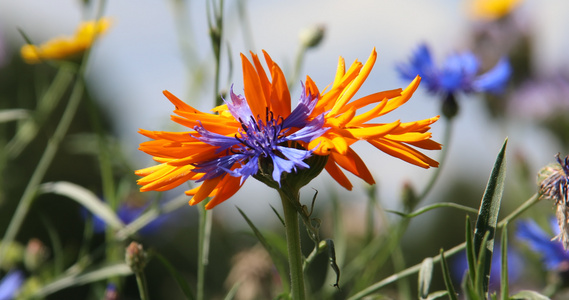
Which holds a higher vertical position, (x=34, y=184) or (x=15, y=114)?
(x=15, y=114)

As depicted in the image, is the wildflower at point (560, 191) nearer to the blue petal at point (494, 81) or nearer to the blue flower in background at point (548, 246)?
the blue flower in background at point (548, 246)

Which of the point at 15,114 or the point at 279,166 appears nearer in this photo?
the point at 279,166

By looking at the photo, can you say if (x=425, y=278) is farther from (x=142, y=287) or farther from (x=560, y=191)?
(x=142, y=287)

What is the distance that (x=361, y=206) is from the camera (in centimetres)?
224

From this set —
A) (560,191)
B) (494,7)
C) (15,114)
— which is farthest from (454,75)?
(494,7)

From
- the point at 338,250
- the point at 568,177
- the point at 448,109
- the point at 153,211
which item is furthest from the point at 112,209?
the point at 568,177

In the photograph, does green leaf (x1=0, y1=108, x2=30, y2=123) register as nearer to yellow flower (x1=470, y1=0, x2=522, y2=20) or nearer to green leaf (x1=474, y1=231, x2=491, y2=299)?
green leaf (x1=474, y1=231, x2=491, y2=299)

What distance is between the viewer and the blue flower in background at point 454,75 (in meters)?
1.11

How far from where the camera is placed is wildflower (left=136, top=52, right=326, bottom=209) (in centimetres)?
56

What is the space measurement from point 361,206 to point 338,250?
1.17m

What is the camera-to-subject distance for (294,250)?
22.9 inches

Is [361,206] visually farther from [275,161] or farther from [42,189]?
[275,161]

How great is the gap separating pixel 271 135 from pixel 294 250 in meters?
0.10

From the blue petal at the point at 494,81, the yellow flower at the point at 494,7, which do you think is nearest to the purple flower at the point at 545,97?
the yellow flower at the point at 494,7
